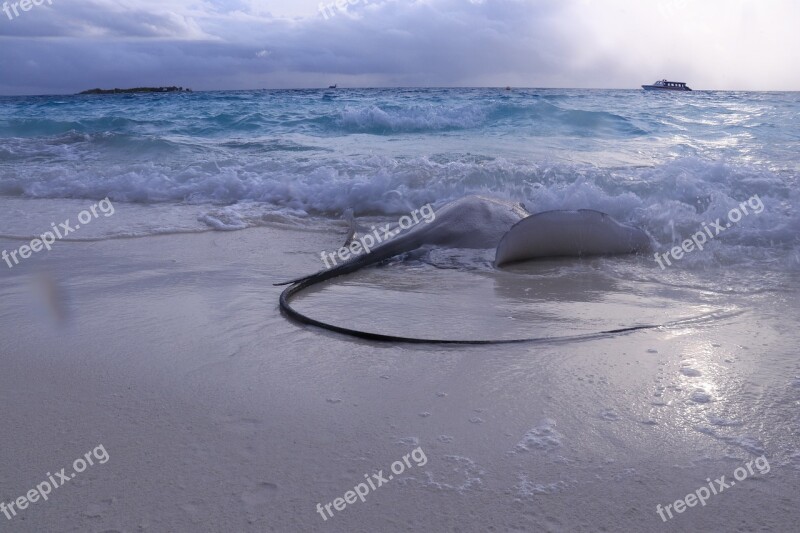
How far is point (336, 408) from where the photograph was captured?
2.35 meters

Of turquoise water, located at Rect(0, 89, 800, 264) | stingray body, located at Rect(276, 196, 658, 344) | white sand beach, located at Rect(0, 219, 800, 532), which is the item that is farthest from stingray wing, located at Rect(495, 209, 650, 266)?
turquoise water, located at Rect(0, 89, 800, 264)

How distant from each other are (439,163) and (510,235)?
4.84 metres

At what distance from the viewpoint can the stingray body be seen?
4555mm

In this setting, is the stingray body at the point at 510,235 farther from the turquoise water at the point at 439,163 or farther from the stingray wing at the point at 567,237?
the turquoise water at the point at 439,163

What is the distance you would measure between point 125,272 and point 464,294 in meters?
2.36

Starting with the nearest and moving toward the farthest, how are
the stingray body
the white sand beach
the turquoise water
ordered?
1. the white sand beach
2. the stingray body
3. the turquoise water

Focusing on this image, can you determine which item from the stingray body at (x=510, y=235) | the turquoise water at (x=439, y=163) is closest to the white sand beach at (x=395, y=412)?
the stingray body at (x=510, y=235)

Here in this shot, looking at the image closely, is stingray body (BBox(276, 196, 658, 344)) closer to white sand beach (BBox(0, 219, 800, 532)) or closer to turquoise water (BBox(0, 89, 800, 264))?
white sand beach (BBox(0, 219, 800, 532))

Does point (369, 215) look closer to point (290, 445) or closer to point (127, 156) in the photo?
point (290, 445)

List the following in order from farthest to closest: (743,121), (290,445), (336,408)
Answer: (743,121) < (336,408) < (290,445)

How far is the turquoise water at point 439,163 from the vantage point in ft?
22.0

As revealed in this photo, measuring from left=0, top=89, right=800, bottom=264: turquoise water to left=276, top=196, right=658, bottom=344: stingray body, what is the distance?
101 cm

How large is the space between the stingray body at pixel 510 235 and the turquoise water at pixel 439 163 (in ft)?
3.32

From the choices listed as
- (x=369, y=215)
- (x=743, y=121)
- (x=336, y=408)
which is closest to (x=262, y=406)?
(x=336, y=408)
